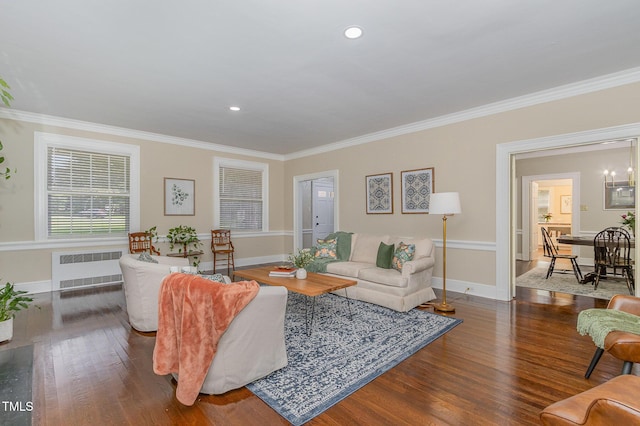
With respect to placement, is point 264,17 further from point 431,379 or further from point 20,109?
point 20,109

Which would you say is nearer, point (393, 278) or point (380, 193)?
point (393, 278)

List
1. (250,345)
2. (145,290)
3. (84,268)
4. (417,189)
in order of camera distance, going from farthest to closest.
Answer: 1. (417,189)
2. (84,268)
3. (145,290)
4. (250,345)

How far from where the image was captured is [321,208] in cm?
Answer: 832

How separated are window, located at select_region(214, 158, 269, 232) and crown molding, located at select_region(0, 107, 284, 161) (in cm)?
26

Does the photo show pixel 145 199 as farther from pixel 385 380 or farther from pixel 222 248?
pixel 385 380

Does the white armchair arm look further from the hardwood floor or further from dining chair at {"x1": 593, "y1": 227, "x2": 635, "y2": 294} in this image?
dining chair at {"x1": 593, "y1": 227, "x2": 635, "y2": 294}

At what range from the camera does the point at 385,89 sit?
370 cm

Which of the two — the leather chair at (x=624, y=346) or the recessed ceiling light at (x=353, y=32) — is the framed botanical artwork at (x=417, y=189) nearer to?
the recessed ceiling light at (x=353, y=32)

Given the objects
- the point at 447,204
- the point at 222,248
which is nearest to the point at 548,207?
the point at 447,204

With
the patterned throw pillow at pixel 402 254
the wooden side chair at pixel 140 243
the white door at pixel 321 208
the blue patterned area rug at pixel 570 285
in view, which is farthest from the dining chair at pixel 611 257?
the wooden side chair at pixel 140 243

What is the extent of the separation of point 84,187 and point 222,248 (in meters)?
2.60

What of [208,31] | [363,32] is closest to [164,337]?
[208,31]

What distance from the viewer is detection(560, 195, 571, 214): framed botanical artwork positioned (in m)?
9.75

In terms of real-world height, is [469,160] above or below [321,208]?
above
